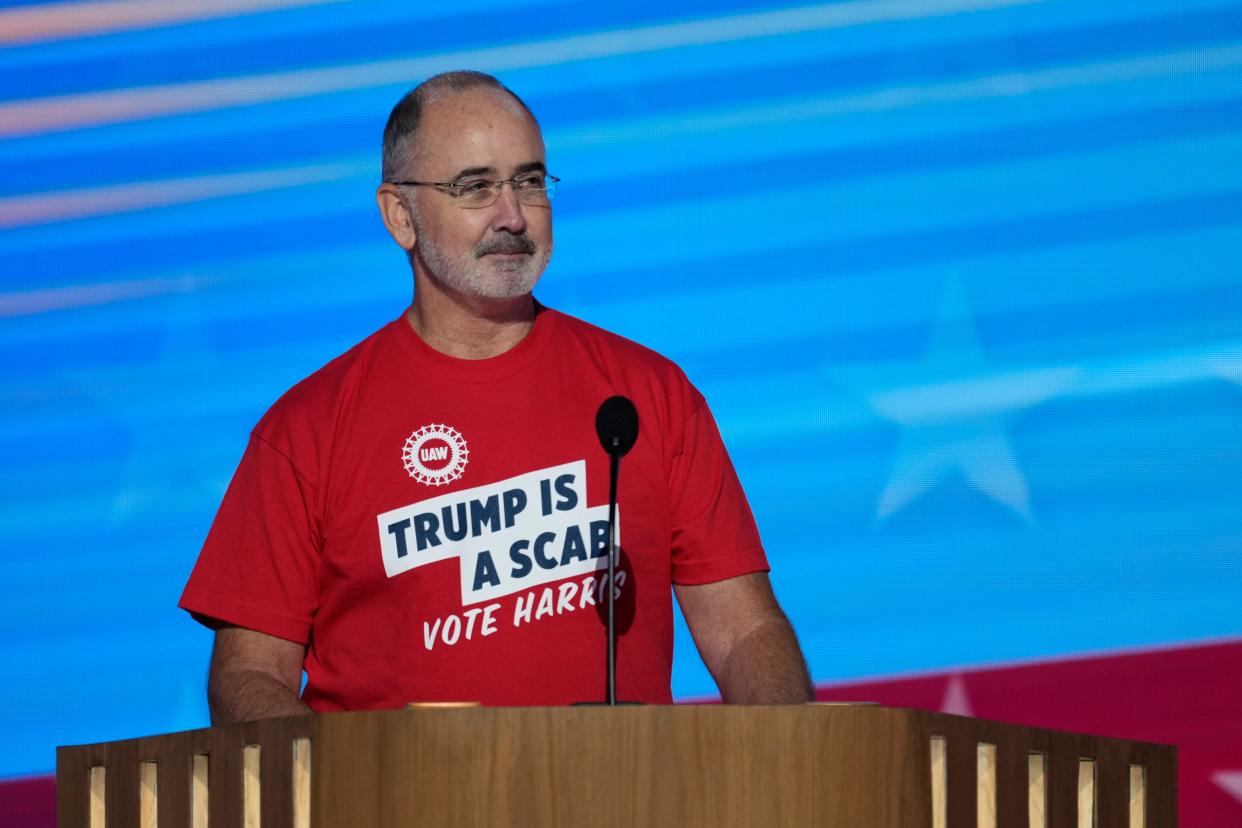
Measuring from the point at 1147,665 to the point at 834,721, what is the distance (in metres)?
1.86

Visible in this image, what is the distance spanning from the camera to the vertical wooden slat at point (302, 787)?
2168 millimetres

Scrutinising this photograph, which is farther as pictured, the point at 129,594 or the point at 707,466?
the point at 129,594

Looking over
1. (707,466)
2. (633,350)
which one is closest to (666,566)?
(707,466)

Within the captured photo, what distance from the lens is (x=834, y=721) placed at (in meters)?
2.14

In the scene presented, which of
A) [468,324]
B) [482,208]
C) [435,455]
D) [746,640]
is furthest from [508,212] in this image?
[746,640]

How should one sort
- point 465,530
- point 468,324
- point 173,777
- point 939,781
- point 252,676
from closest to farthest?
1. point 939,781
2. point 173,777
3. point 252,676
4. point 465,530
5. point 468,324

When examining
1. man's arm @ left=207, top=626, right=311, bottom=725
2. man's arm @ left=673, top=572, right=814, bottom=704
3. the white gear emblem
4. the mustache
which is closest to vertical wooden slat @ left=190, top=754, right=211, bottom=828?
man's arm @ left=207, top=626, right=311, bottom=725

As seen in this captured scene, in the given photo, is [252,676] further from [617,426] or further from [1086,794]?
[1086,794]

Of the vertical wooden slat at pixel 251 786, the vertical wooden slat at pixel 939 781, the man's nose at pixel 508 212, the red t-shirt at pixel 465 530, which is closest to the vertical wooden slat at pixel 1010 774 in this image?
the vertical wooden slat at pixel 939 781

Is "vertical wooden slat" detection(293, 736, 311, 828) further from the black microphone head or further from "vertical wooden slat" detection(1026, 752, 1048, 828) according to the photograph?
"vertical wooden slat" detection(1026, 752, 1048, 828)

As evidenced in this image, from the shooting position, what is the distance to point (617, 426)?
2.53m

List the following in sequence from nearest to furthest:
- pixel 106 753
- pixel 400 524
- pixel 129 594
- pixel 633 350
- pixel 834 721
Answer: pixel 834 721, pixel 106 753, pixel 400 524, pixel 633 350, pixel 129 594

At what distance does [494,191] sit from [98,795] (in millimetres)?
1103

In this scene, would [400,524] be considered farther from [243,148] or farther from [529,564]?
[243,148]
